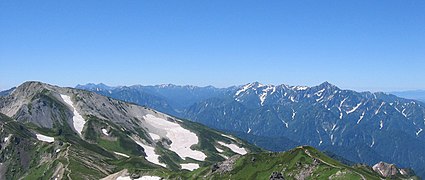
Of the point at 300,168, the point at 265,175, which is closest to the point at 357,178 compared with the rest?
the point at 300,168

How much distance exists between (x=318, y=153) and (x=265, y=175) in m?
22.4

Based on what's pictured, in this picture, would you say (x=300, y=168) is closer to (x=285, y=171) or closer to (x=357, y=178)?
(x=285, y=171)

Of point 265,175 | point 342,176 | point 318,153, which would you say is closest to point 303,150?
point 318,153

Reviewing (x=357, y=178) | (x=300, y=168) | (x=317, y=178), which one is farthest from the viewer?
(x=300, y=168)

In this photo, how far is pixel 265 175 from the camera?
19750 centimetres

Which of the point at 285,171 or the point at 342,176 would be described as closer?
the point at 342,176

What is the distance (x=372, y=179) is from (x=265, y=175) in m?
44.4

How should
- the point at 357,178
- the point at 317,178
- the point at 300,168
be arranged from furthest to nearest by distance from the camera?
the point at 300,168 → the point at 317,178 → the point at 357,178

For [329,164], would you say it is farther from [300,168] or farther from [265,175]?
[265,175]

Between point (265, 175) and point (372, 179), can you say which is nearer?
point (372, 179)

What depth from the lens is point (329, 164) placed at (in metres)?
184

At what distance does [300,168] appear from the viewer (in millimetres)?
186750

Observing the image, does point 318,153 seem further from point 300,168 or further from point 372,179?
point 372,179

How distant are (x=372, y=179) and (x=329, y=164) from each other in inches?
773
